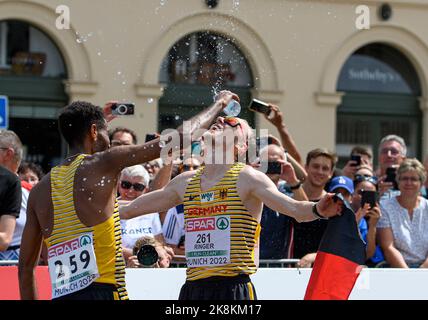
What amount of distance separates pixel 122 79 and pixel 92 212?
36.3 feet

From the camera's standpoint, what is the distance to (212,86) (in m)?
17.4

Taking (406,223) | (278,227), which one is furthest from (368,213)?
(278,227)

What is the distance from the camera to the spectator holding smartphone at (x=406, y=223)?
8352mm

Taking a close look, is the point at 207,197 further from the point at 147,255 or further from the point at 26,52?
the point at 26,52

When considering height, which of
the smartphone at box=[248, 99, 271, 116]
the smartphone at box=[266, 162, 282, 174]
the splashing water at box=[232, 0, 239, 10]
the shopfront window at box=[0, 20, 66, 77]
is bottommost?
the smartphone at box=[266, 162, 282, 174]

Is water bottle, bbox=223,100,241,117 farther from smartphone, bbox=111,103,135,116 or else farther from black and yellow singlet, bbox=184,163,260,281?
smartphone, bbox=111,103,135,116

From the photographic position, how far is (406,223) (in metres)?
8.54

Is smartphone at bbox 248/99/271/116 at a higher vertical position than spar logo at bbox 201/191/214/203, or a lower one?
higher

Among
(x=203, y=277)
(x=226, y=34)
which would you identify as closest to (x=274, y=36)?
(x=226, y=34)

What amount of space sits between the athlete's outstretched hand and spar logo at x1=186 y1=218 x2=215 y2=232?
0.72 metres

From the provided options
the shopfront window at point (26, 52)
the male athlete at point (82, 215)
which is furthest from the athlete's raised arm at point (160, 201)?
the shopfront window at point (26, 52)

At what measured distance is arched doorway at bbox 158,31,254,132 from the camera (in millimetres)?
16359

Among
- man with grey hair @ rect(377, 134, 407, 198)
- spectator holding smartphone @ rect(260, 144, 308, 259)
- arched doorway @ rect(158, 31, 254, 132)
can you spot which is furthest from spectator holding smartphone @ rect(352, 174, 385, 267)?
arched doorway @ rect(158, 31, 254, 132)

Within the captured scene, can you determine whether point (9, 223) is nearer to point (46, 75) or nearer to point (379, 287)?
point (379, 287)
